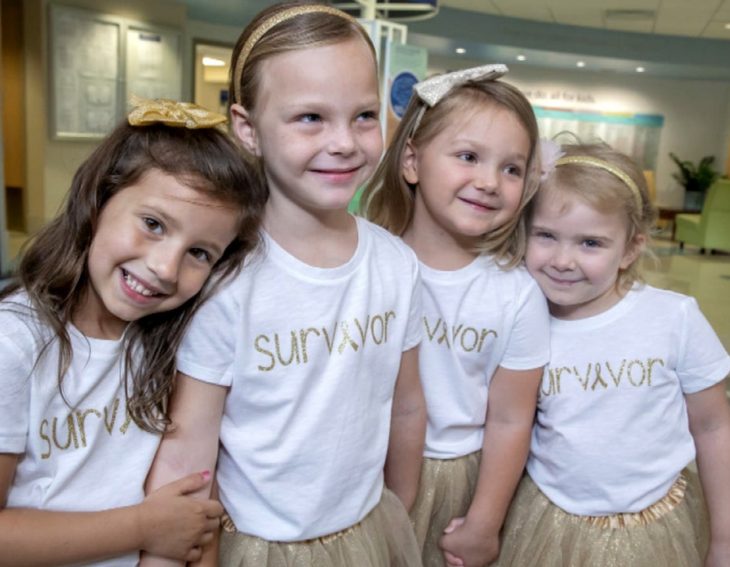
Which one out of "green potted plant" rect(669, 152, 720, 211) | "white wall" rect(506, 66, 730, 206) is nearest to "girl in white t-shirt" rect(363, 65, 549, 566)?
"white wall" rect(506, 66, 730, 206)

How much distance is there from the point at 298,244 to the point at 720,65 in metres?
11.8

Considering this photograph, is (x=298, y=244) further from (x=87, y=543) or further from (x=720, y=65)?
(x=720, y=65)

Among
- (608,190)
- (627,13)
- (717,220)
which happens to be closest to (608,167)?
(608,190)

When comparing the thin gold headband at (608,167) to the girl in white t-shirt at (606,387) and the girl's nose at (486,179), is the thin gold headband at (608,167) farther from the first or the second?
the girl's nose at (486,179)

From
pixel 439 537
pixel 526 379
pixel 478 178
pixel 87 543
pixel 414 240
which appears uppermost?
pixel 478 178

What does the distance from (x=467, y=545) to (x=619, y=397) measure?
0.41 m

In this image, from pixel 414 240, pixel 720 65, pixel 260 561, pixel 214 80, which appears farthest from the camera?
pixel 214 80

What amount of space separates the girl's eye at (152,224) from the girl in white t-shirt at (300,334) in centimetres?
14

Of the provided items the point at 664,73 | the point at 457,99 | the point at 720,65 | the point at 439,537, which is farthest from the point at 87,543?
the point at 664,73

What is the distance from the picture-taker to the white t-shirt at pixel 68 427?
95 cm

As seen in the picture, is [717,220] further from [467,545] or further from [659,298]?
[467,545]

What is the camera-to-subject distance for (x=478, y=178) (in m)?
1.28

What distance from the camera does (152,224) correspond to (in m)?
1.03

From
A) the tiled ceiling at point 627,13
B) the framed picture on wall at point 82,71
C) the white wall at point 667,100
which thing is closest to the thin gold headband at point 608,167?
the framed picture on wall at point 82,71
